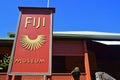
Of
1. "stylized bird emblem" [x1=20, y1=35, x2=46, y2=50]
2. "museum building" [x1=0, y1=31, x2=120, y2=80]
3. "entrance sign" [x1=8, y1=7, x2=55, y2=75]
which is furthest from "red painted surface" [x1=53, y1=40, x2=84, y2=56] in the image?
"stylized bird emblem" [x1=20, y1=35, x2=46, y2=50]

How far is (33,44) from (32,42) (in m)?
0.10

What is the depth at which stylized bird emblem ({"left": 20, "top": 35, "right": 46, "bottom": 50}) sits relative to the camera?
10555 millimetres

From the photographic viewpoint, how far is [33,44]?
418 inches

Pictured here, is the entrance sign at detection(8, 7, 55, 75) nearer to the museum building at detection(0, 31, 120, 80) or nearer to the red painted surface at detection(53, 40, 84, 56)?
the museum building at detection(0, 31, 120, 80)

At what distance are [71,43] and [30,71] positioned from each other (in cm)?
555

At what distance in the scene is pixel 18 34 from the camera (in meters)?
11.0

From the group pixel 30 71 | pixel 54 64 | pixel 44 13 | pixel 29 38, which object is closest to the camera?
pixel 30 71

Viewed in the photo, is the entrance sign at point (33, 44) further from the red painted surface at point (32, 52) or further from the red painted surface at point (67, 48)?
the red painted surface at point (67, 48)

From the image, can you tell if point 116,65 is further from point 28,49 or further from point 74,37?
point 28,49

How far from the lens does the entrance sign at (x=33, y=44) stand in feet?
33.1

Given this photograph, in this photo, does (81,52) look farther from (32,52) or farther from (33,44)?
(32,52)

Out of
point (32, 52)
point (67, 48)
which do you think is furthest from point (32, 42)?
point (67, 48)

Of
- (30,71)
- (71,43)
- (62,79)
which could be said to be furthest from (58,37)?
(30,71)

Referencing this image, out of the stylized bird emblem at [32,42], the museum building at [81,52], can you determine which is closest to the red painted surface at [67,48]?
the museum building at [81,52]
